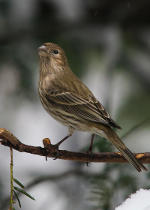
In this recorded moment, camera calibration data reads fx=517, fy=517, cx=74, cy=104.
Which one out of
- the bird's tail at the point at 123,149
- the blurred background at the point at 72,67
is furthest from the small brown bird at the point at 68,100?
the blurred background at the point at 72,67

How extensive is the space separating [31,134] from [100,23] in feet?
4.85

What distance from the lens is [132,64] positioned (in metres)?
5.68

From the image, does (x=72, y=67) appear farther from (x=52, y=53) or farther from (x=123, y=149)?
(x=123, y=149)

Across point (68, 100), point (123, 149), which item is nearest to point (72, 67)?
point (68, 100)

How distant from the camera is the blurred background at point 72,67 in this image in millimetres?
4879

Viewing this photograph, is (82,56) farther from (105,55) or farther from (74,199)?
(74,199)

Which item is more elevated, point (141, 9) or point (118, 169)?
point (141, 9)

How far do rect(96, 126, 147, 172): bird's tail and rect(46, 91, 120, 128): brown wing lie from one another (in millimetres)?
299

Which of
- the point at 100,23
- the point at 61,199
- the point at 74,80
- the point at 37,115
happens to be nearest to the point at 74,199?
the point at 61,199

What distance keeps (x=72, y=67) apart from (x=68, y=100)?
1050mm

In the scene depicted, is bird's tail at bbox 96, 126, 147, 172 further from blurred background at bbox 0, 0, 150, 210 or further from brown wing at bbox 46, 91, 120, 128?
blurred background at bbox 0, 0, 150, 210

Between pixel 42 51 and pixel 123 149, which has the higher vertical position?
pixel 42 51

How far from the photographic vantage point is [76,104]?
15.0 feet

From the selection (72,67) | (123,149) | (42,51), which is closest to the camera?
(123,149)
